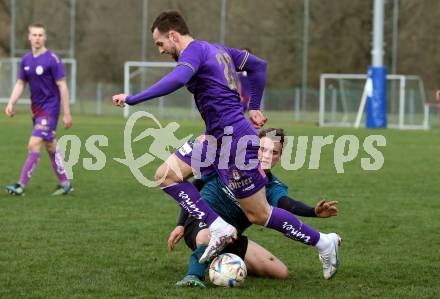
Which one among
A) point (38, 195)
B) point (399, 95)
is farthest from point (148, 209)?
point (399, 95)

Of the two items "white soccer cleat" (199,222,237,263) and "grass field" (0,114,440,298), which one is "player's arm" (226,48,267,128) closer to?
"white soccer cleat" (199,222,237,263)

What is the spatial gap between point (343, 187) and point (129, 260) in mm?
5711

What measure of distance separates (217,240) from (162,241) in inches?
76.0

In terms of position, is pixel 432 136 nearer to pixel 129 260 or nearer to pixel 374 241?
pixel 374 241

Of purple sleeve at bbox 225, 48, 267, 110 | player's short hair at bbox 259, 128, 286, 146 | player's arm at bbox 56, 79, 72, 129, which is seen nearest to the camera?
purple sleeve at bbox 225, 48, 267, 110

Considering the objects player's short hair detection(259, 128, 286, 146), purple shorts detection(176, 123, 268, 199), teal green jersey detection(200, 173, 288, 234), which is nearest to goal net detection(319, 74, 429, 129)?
player's short hair detection(259, 128, 286, 146)

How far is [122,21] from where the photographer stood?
38500 mm

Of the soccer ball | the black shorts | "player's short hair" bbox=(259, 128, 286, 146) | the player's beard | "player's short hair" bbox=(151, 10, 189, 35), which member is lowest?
the soccer ball

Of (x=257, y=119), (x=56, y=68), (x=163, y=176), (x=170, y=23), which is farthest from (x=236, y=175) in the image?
(x=56, y=68)

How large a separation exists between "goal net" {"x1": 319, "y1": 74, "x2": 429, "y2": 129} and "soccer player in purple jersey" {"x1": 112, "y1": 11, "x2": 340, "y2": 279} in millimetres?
24453

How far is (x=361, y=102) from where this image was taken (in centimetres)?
3114

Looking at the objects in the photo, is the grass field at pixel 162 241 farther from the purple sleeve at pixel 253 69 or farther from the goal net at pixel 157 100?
the goal net at pixel 157 100

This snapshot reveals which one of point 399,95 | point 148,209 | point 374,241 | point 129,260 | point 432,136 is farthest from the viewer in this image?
point 399,95

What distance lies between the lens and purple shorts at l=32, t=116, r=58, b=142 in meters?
10.4
